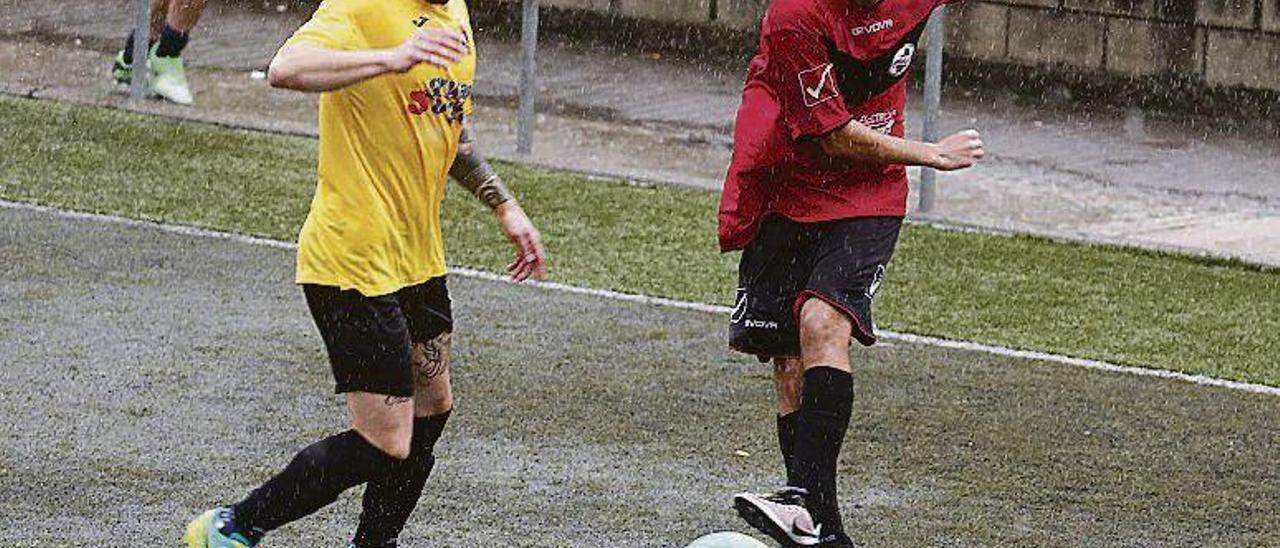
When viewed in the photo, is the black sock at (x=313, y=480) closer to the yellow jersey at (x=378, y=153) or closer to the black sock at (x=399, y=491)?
the black sock at (x=399, y=491)

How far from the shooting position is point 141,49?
14.5m

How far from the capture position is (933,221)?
12.3 metres

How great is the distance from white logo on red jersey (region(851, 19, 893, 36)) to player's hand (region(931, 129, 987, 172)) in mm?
326

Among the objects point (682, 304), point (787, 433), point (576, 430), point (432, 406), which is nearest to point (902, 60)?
point (787, 433)

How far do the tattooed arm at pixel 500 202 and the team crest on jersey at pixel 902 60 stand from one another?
43.7 inches

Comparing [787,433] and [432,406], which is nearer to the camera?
[432,406]

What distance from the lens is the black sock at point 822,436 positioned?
6.61 metres

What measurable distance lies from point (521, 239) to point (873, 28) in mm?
1118

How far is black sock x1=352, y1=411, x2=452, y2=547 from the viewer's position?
20.2 feet

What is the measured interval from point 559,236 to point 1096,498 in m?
4.63

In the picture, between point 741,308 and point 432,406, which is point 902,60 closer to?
point 741,308

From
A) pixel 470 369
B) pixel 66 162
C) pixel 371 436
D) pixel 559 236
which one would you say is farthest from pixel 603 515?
pixel 66 162

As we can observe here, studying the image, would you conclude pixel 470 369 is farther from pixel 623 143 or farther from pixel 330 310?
pixel 623 143

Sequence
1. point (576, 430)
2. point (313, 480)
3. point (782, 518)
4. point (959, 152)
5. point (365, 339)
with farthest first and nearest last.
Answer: point (576, 430)
point (959, 152)
point (782, 518)
point (313, 480)
point (365, 339)
